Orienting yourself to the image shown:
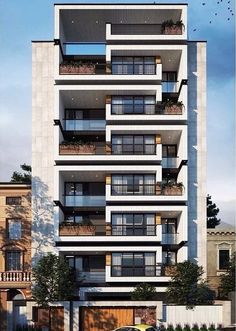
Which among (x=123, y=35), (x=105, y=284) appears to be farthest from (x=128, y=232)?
(x=123, y=35)

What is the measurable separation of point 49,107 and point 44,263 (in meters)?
15.3

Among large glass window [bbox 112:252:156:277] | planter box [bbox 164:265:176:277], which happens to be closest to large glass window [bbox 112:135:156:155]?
large glass window [bbox 112:252:156:277]

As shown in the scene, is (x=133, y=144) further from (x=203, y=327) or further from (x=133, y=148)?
(x=203, y=327)

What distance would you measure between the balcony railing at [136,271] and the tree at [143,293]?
8.81 feet

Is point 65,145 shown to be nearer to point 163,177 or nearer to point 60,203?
point 60,203

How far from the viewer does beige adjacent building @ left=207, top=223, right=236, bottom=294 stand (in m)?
66.2

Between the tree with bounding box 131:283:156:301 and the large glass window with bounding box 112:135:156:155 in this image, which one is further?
the large glass window with bounding box 112:135:156:155

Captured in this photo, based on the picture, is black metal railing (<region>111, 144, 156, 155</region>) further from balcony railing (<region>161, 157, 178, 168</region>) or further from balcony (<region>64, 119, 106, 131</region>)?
balcony (<region>64, 119, 106, 131</region>)

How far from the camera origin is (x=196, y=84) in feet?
197

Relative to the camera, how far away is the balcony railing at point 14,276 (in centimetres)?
5678

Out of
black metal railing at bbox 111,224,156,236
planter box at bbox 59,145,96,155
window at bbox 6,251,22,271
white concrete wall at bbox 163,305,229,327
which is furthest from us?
window at bbox 6,251,22,271

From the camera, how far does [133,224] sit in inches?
2217

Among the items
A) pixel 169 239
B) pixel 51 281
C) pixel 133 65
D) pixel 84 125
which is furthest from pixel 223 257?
pixel 51 281

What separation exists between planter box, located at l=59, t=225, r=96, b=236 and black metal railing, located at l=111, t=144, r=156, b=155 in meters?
6.91
